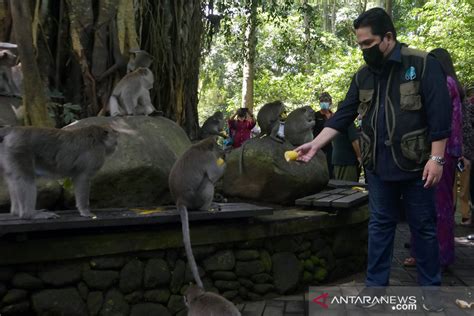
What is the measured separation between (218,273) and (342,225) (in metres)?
1.55

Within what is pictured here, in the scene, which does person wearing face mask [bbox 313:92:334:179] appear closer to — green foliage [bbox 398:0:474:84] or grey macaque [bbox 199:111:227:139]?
grey macaque [bbox 199:111:227:139]

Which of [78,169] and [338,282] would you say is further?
[338,282]

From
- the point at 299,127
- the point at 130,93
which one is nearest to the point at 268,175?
the point at 130,93

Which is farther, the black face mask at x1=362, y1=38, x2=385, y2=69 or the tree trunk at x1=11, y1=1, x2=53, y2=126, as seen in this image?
the tree trunk at x1=11, y1=1, x2=53, y2=126

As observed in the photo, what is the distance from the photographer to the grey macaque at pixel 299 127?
757cm

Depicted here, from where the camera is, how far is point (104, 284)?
3320mm

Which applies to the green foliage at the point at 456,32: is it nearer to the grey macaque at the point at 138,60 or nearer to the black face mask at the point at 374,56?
the grey macaque at the point at 138,60

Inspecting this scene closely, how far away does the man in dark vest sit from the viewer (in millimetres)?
2945

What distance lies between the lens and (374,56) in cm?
311

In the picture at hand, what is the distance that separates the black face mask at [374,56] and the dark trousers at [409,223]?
711 mm

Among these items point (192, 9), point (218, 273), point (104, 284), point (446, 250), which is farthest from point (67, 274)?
point (192, 9)

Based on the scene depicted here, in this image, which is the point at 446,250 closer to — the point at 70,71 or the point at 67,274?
the point at 67,274

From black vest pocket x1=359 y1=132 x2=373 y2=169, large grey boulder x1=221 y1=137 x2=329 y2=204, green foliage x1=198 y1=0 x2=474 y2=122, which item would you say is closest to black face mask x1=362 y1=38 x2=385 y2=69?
black vest pocket x1=359 y1=132 x2=373 y2=169

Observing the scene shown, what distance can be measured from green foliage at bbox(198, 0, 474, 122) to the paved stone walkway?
4965mm
